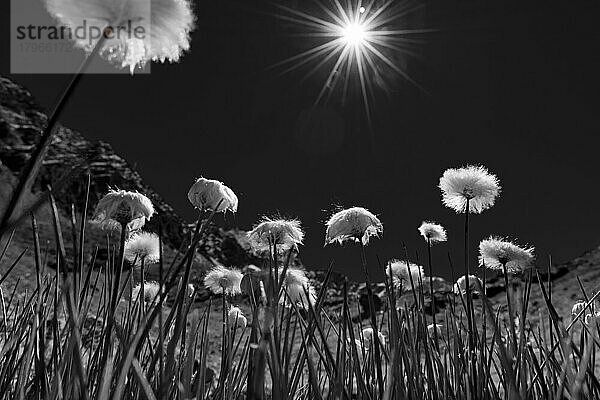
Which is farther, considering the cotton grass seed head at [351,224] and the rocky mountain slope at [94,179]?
the cotton grass seed head at [351,224]

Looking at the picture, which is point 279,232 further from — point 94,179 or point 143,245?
point 94,179

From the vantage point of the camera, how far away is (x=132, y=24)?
0.88 meters

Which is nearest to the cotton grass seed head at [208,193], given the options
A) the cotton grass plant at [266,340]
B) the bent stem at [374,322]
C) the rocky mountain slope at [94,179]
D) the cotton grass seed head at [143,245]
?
the cotton grass plant at [266,340]

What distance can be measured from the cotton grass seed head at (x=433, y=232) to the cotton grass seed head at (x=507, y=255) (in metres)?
0.59

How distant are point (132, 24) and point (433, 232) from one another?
9.48ft

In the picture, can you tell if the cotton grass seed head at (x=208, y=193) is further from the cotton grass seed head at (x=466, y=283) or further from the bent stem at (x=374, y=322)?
the cotton grass seed head at (x=466, y=283)

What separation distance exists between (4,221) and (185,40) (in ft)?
2.27

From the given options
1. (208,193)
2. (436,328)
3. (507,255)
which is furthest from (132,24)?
(507,255)

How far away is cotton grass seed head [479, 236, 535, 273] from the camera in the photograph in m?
2.70

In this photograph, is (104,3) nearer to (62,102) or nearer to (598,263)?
(62,102)

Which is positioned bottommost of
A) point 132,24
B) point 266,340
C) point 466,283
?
point 266,340

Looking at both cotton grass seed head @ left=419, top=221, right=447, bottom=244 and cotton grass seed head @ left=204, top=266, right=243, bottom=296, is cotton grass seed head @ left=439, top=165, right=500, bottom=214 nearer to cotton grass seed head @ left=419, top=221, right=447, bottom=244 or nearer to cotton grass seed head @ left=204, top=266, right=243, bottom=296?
cotton grass seed head @ left=419, top=221, right=447, bottom=244

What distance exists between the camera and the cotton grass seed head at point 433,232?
3400 mm

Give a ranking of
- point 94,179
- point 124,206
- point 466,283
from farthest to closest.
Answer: point 124,206, point 94,179, point 466,283
